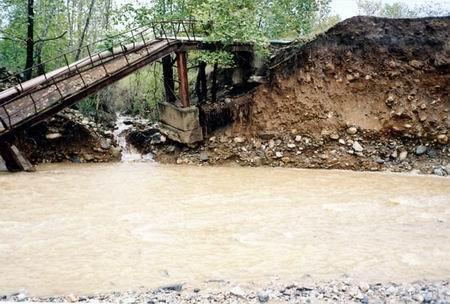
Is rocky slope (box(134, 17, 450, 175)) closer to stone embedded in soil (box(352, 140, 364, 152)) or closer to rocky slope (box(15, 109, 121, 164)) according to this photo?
stone embedded in soil (box(352, 140, 364, 152))

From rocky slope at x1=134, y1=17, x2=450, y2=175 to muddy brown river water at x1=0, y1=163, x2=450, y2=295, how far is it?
1648mm

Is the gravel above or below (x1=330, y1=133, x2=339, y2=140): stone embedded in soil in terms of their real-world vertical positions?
above

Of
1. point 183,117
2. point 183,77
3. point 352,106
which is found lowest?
point 183,117

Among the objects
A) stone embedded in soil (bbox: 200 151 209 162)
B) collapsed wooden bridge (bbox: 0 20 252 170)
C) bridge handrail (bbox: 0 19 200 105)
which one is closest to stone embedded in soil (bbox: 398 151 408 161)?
stone embedded in soil (bbox: 200 151 209 162)

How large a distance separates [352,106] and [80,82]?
9.24 metres

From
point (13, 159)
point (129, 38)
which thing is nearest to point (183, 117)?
point (129, 38)

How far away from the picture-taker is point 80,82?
14094 millimetres

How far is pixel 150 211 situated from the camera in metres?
9.05

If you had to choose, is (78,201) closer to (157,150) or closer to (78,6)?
(157,150)

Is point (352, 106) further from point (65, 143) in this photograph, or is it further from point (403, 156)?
point (65, 143)

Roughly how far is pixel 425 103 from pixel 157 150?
9686 mm

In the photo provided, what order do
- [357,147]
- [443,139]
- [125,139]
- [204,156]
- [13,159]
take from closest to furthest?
[13,159] → [443,139] → [357,147] → [204,156] → [125,139]

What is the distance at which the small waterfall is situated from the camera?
1682cm

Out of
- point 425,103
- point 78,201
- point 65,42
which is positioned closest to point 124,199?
point 78,201
